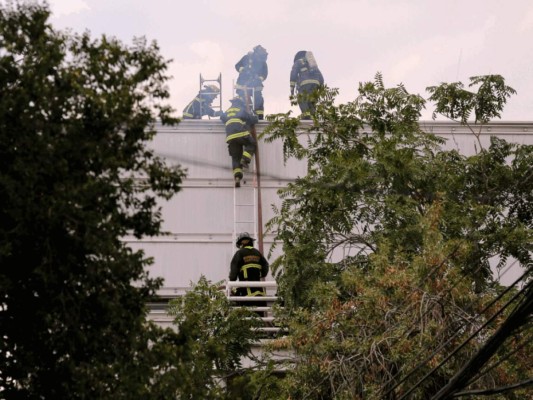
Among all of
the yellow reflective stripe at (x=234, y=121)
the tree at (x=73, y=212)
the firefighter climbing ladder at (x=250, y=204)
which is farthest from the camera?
the yellow reflective stripe at (x=234, y=121)

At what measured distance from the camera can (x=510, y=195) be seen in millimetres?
19922

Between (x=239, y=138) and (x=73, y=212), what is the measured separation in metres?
13.9

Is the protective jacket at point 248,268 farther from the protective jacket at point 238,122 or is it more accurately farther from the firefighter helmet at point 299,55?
the firefighter helmet at point 299,55

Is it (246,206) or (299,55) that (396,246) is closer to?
(246,206)

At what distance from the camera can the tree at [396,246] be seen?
15039 mm

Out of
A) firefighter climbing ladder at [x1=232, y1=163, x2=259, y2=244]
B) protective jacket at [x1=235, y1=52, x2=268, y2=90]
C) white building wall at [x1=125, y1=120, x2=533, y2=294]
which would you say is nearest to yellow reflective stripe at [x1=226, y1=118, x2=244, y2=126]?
white building wall at [x1=125, y1=120, x2=533, y2=294]

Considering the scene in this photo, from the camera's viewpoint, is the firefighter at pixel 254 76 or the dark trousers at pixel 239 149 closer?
the dark trousers at pixel 239 149

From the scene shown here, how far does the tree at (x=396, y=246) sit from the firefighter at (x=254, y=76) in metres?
5.31

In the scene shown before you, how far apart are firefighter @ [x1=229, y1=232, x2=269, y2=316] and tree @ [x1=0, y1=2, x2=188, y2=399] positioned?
9.09 meters

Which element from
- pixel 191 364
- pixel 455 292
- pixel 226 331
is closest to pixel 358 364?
pixel 455 292

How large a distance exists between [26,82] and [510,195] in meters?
11.1

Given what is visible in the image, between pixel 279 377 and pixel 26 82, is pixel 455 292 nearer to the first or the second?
pixel 279 377

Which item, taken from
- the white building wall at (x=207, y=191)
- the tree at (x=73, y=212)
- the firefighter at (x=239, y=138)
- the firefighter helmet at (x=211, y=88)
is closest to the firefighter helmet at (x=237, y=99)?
A: the firefighter at (x=239, y=138)

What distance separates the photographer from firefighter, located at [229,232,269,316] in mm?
20000
